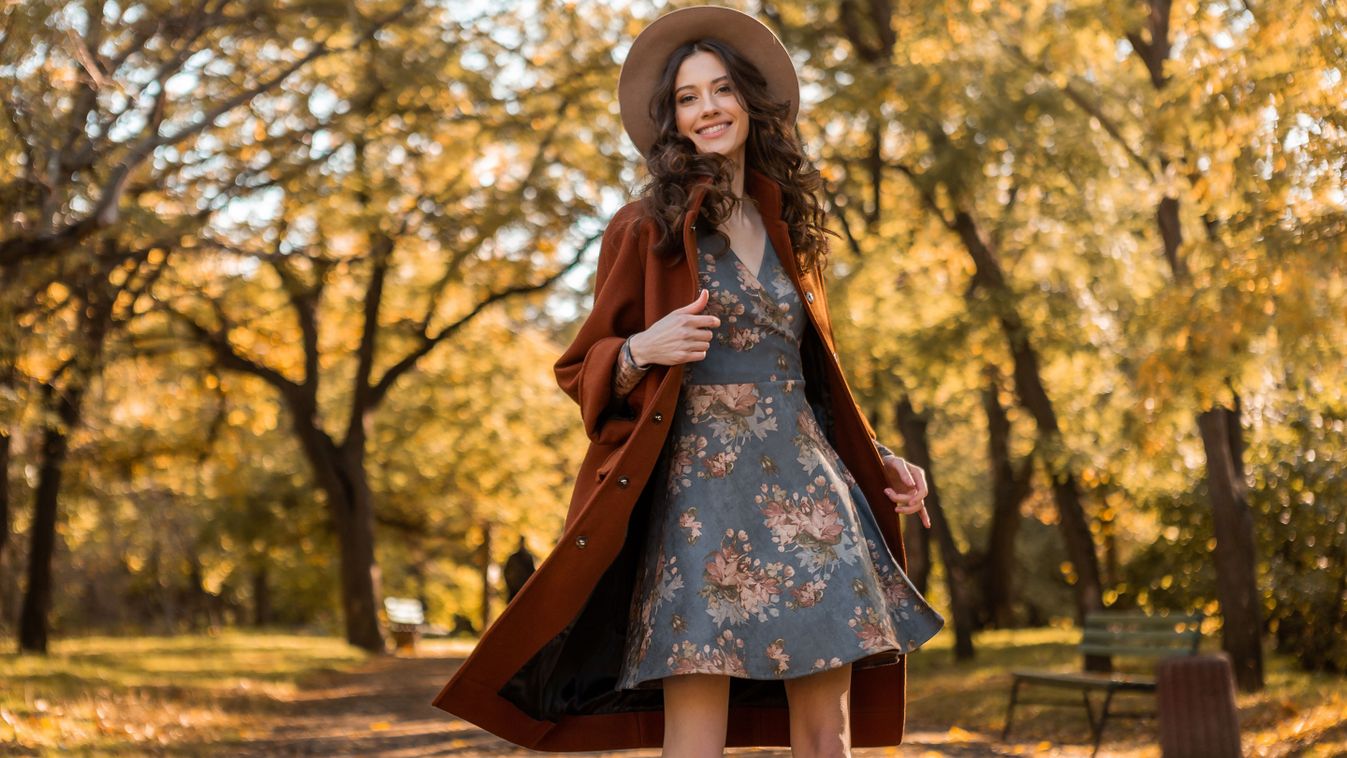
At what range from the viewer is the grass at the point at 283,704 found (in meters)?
8.84

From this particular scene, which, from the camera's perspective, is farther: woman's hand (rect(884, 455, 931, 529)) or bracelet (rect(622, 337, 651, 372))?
woman's hand (rect(884, 455, 931, 529))

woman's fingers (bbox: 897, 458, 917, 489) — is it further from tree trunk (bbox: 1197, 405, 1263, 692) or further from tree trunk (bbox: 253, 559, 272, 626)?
tree trunk (bbox: 253, 559, 272, 626)

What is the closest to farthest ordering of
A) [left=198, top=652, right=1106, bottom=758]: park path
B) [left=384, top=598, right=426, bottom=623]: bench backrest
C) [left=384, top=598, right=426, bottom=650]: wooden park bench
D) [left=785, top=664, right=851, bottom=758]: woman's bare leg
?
[left=785, top=664, right=851, bottom=758]: woman's bare leg, [left=198, top=652, right=1106, bottom=758]: park path, [left=384, top=598, right=426, bottom=650]: wooden park bench, [left=384, top=598, right=426, bottom=623]: bench backrest

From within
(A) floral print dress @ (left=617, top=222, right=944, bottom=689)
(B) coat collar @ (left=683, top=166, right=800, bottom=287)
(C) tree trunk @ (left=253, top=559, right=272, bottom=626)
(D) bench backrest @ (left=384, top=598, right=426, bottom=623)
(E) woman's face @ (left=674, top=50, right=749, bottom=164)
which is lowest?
(A) floral print dress @ (left=617, top=222, right=944, bottom=689)

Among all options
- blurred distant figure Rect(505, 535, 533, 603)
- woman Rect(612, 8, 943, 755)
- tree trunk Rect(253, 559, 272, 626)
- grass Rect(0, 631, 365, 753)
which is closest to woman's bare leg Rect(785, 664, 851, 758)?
woman Rect(612, 8, 943, 755)

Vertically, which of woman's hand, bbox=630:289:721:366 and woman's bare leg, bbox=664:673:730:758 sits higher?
woman's hand, bbox=630:289:721:366

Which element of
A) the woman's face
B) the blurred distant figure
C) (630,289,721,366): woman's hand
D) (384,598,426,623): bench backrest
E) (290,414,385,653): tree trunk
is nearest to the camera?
(630,289,721,366): woman's hand

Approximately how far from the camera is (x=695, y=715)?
3.52 metres

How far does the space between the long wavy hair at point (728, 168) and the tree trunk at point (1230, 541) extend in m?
8.14

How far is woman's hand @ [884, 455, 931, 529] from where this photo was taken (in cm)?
386

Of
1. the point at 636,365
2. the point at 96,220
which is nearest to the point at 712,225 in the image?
the point at 636,365

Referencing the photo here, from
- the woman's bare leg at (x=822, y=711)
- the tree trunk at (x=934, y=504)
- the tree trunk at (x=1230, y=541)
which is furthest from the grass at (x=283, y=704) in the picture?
the woman's bare leg at (x=822, y=711)

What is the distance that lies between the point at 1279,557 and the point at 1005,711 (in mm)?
2909

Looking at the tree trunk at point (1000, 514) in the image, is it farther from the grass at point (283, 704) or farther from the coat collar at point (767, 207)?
the coat collar at point (767, 207)
